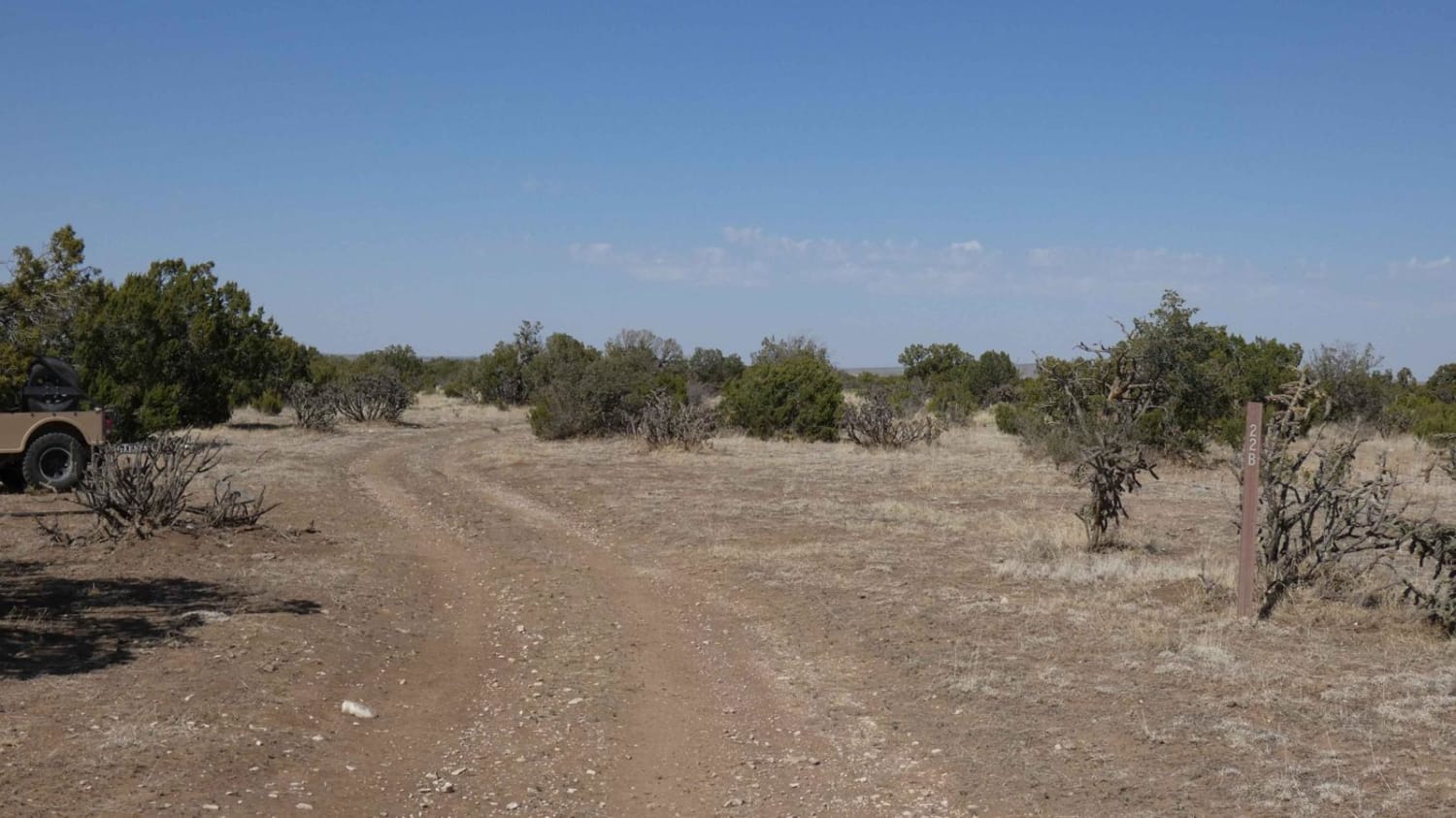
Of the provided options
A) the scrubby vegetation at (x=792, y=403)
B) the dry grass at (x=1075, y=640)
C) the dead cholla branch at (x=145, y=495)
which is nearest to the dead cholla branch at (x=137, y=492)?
the dead cholla branch at (x=145, y=495)

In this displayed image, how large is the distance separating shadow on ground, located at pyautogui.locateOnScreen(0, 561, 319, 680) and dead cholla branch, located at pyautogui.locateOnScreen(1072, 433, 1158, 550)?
8316 millimetres

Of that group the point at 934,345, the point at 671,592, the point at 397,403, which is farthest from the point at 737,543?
the point at 934,345

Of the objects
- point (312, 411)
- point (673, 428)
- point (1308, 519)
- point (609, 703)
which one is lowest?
point (609, 703)

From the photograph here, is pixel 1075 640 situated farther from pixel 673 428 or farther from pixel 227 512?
pixel 673 428

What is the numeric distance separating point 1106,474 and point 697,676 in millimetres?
6520

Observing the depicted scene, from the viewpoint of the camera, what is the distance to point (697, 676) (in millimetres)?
8266

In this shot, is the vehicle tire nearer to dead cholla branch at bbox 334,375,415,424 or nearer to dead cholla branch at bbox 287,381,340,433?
dead cholla branch at bbox 287,381,340,433

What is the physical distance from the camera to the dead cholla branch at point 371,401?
37.9 m

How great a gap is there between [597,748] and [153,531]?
26.6 feet

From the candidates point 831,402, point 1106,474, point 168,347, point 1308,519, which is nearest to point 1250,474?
point 1308,519

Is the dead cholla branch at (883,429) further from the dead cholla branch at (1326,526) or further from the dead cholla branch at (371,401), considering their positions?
the dead cholla branch at (1326,526)

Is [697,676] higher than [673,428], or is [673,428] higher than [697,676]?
[673,428]

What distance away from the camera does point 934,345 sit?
58.0 meters

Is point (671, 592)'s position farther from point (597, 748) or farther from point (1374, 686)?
point (1374, 686)
